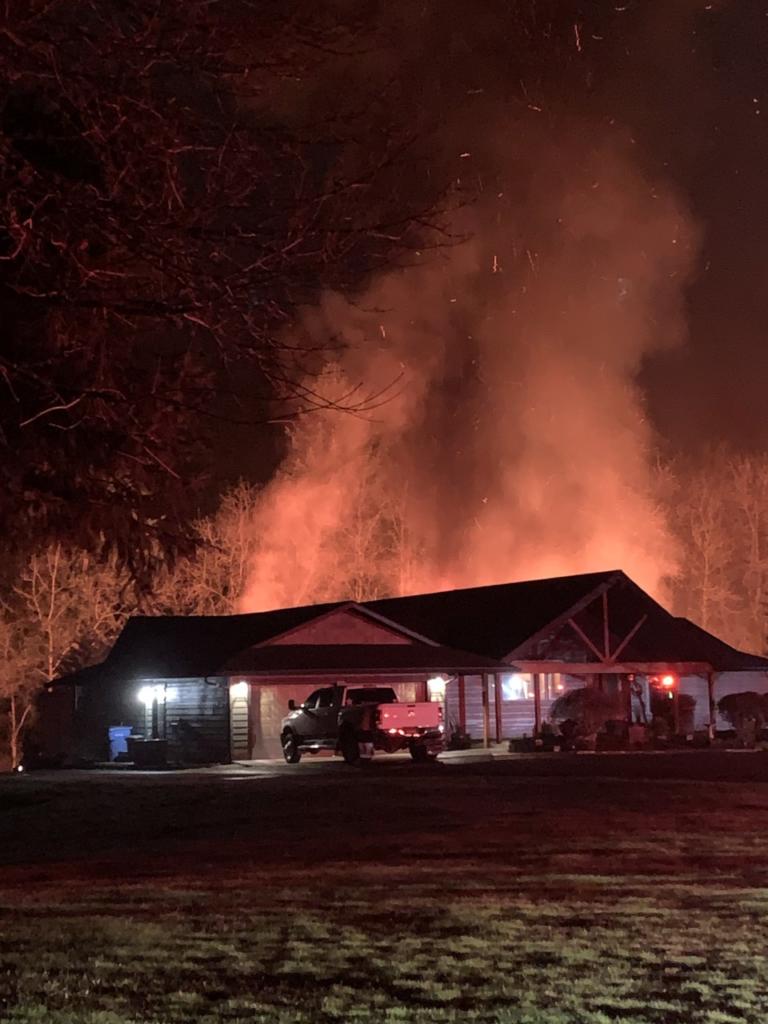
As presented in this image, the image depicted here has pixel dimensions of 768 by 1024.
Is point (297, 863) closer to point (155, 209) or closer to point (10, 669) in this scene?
point (155, 209)

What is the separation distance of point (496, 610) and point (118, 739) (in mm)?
13225

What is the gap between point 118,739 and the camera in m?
40.4

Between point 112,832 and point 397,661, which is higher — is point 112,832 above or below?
below

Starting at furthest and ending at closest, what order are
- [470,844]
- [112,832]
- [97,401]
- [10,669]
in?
1. [10,669]
2. [112,832]
3. [470,844]
4. [97,401]

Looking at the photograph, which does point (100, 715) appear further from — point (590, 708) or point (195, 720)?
point (590, 708)

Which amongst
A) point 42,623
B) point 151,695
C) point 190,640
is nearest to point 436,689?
Result: point 190,640

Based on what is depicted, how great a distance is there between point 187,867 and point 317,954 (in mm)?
4924

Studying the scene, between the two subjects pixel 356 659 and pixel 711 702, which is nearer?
pixel 356 659

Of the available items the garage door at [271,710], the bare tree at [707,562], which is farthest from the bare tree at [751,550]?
the garage door at [271,710]

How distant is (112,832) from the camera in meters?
17.4

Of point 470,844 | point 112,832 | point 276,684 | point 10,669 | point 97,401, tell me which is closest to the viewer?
point 97,401

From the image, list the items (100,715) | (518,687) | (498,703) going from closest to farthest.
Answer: (498,703) → (100,715) → (518,687)

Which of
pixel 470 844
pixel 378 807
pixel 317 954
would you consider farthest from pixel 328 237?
pixel 378 807

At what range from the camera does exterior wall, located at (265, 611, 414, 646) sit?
39.0 m
